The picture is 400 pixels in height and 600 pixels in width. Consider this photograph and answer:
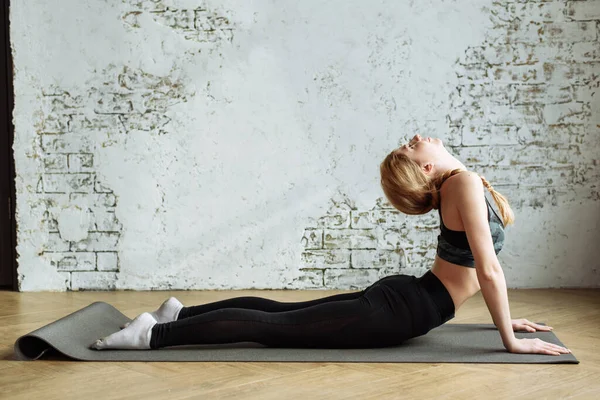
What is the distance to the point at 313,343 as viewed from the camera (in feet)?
9.07

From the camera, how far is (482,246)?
2.56 meters

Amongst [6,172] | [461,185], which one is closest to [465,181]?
[461,185]

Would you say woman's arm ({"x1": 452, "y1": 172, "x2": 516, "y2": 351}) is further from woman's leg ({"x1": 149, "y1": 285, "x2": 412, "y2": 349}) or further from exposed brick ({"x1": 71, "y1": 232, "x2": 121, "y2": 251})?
exposed brick ({"x1": 71, "y1": 232, "x2": 121, "y2": 251})

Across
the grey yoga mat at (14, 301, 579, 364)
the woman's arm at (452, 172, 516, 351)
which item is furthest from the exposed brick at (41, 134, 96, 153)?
the woman's arm at (452, 172, 516, 351)

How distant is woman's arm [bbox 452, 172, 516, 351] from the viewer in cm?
256

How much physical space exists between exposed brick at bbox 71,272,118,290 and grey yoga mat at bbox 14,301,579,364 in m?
1.70

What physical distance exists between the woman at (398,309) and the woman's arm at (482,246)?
31 millimetres

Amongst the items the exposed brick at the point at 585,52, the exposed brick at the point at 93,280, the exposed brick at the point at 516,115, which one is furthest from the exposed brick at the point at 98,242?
the exposed brick at the point at 585,52

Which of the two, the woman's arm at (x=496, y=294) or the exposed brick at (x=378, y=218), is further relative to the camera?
the exposed brick at (x=378, y=218)

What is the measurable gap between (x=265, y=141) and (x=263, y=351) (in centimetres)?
216

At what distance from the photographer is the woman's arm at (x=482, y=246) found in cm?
256

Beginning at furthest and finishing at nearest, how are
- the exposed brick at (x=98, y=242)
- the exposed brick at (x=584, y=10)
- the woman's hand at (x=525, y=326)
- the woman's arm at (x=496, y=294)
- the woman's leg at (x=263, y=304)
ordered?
1. the exposed brick at (x=98, y=242)
2. the exposed brick at (x=584, y=10)
3. the woman's hand at (x=525, y=326)
4. the woman's leg at (x=263, y=304)
5. the woman's arm at (x=496, y=294)

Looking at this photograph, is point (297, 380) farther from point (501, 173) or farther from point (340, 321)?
point (501, 173)

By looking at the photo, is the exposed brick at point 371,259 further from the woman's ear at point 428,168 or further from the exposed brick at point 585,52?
the woman's ear at point 428,168
